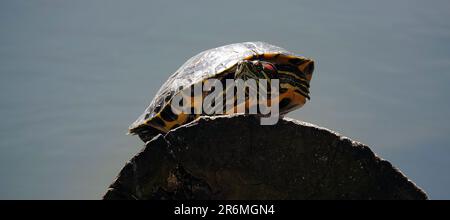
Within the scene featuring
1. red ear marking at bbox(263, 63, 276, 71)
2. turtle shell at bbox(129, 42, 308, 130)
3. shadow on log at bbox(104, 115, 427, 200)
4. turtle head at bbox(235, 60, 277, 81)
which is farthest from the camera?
turtle shell at bbox(129, 42, 308, 130)

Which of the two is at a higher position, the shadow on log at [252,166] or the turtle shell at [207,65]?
the turtle shell at [207,65]

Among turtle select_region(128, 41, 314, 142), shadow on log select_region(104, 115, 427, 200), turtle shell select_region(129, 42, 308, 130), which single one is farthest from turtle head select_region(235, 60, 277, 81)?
shadow on log select_region(104, 115, 427, 200)

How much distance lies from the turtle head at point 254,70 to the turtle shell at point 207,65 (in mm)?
353

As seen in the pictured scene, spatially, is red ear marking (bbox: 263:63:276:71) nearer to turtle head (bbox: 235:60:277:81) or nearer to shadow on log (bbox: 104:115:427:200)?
turtle head (bbox: 235:60:277:81)

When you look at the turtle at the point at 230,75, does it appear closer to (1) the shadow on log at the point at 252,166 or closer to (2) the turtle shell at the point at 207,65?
(2) the turtle shell at the point at 207,65

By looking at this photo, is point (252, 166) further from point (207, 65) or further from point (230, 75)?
point (207, 65)

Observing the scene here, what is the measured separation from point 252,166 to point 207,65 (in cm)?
213

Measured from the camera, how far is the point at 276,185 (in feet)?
8.52

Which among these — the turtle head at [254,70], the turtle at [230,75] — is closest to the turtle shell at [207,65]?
the turtle at [230,75]

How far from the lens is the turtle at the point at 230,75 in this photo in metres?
4.23

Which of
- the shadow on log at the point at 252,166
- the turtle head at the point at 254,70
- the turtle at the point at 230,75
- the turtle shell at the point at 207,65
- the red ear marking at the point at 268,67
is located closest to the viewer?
the shadow on log at the point at 252,166

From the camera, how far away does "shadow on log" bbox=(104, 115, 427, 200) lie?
2.58 m
